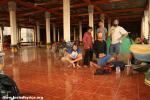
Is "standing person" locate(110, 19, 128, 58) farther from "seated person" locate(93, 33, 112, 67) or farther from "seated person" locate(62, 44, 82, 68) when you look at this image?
"seated person" locate(62, 44, 82, 68)

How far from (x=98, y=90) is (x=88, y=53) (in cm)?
316

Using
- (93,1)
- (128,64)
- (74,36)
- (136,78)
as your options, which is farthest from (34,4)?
(74,36)

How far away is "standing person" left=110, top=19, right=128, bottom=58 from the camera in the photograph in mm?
5719

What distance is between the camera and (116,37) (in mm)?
5793

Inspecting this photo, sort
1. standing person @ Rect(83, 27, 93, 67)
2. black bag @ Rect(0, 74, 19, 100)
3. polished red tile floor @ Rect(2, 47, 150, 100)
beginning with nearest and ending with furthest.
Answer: black bag @ Rect(0, 74, 19, 100), polished red tile floor @ Rect(2, 47, 150, 100), standing person @ Rect(83, 27, 93, 67)

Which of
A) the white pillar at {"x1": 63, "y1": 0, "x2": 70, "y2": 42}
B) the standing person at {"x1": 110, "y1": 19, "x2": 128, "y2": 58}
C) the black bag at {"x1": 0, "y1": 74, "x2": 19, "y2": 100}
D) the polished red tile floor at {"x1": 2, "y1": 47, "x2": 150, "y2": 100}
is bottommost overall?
the polished red tile floor at {"x1": 2, "y1": 47, "x2": 150, "y2": 100}

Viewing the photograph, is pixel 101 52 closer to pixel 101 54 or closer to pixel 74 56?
pixel 101 54

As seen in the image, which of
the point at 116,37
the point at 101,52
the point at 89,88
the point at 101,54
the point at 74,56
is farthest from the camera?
the point at 74,56

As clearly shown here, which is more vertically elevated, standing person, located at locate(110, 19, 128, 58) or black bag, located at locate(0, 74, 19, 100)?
standing person, located at locate(110, 19, 128, 58)

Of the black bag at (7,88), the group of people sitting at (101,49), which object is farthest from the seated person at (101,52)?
the black bag at (7,88)

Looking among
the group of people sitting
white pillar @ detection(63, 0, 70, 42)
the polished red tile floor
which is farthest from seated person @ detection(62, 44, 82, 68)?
white pillar @ detection(63, 0, 70, 42)

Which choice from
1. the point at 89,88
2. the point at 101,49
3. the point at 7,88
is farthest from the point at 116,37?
the point at 7,88

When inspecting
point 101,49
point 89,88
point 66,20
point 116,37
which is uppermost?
point 66,20

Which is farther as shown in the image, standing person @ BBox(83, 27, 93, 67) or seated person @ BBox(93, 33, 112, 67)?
standing person @ BBox(83, 27, 93, 67)
